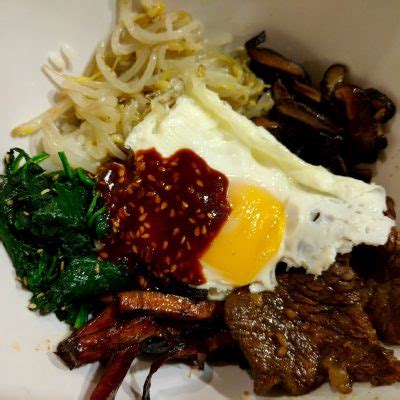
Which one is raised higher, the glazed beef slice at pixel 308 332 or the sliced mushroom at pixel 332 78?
the sliced mushroom at pixel 332 78

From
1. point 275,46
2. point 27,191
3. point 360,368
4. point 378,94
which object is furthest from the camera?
point 275,46

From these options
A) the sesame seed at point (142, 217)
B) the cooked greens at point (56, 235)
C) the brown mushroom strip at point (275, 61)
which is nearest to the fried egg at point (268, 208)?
the sesame seed at point (142, 217)

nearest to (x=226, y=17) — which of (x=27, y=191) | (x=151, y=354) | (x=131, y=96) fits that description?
(x=131, y=96)

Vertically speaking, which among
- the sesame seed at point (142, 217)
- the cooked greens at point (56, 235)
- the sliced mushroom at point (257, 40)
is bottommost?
the cooked greens at point (56, 235)

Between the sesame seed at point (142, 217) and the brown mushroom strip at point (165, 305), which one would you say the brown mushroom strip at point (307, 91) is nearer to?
the sesame seed at point (142, 217)

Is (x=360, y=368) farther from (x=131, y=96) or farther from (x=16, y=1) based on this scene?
(x=16, y=1)

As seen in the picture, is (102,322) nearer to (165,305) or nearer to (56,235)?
(165,305)
